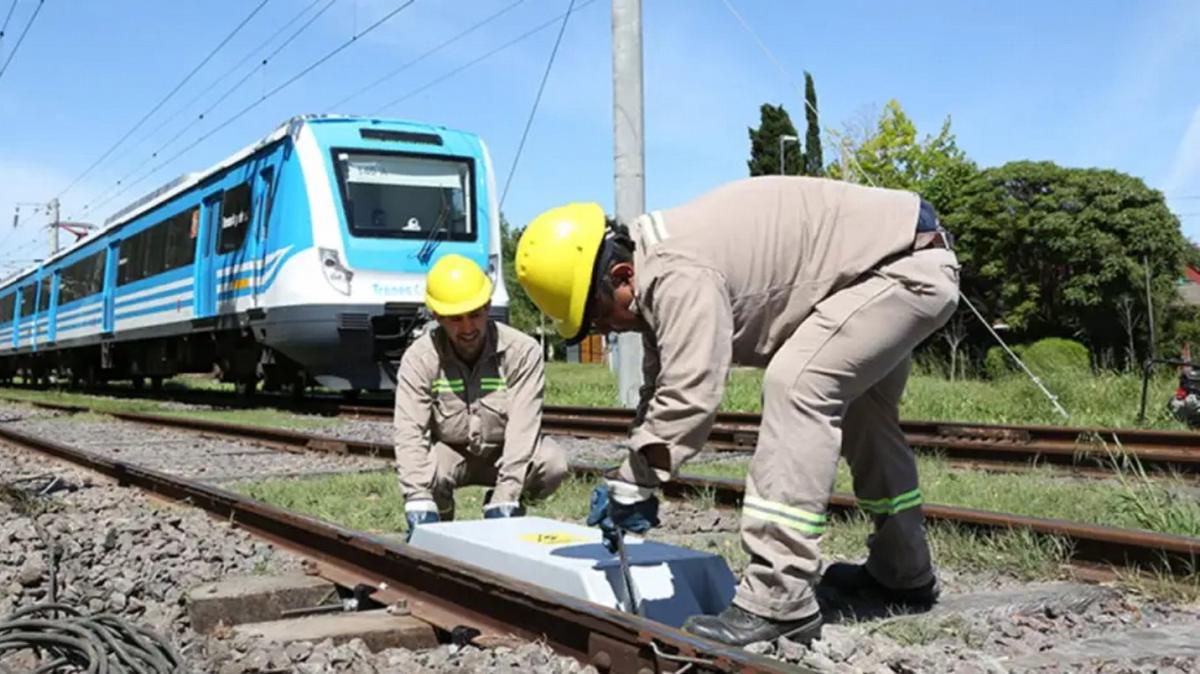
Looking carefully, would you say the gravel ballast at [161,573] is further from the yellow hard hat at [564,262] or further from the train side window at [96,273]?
the train side window at [96,273]

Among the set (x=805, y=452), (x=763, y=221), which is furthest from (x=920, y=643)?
(x=763, y=221)

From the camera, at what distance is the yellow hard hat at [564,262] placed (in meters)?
3.29

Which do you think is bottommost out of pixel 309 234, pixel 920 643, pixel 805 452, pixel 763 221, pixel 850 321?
pixel 920 643

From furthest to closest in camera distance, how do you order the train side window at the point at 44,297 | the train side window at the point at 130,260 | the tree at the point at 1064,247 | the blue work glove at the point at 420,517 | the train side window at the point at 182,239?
the tree at the point at 1064,247 → the train side window at the point at 44,297 → the train side window at the point at 130,260 → the train side window at the point at 182,239 → the blue work glove at the point at 420,517

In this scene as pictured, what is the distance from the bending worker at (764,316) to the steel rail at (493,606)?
256mm

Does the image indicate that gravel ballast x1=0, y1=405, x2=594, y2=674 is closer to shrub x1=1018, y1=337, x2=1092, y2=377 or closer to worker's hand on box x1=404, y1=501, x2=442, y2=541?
worker's hand on box x1=404, y1=501, x2=442, y2=541

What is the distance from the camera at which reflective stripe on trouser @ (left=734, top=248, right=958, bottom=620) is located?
311cm

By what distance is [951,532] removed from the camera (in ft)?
15.3

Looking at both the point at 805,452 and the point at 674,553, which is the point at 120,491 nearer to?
the point at 674,553

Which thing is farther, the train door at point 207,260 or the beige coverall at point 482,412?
the train door at point 207,260

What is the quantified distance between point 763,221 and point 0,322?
36.2 meters

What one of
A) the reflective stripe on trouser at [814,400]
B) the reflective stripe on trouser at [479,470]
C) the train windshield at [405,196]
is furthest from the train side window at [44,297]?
the reflective stripe on trouser at [814,400]

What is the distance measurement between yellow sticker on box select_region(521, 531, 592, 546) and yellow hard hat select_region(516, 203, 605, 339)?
851mm

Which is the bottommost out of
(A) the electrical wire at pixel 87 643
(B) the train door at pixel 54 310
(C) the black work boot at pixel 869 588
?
(A) the electrical wire at pixel 87 643
